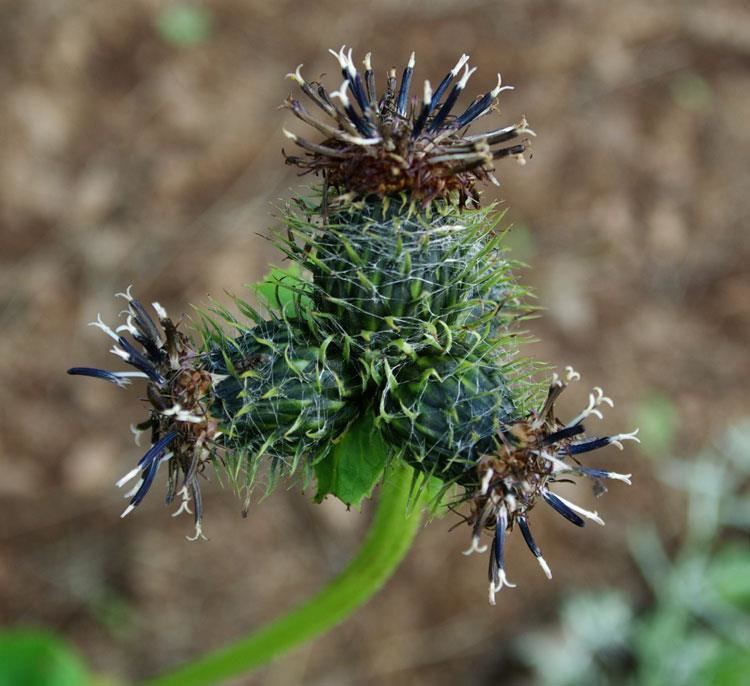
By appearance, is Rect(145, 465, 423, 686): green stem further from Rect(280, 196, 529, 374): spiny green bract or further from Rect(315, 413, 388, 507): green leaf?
Rect(280, 196, 529, 374): spiny green bract

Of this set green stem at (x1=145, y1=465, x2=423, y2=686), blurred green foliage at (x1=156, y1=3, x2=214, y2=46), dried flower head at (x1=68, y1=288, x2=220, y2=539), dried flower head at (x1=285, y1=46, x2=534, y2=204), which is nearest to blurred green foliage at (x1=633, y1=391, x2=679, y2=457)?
green stem at (x1=145, y1=465, x2=423, y2=686)

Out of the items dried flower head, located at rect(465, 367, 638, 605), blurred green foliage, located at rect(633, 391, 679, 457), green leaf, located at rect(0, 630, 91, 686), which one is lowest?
green leaf, located at rect(0, 630, 91, 686)

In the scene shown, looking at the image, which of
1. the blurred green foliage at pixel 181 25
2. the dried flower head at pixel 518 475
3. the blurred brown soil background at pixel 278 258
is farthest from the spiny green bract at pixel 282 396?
the blurred green foliage at pixel 181 25

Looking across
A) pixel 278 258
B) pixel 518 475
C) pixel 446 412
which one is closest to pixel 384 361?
pixel 446 412

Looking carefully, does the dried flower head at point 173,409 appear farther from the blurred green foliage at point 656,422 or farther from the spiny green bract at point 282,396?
the blurred green foliage at point 656,422

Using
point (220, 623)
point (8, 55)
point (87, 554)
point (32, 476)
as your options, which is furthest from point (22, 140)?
point (220, 623)

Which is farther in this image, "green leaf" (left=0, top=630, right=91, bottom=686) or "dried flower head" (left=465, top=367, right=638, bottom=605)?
"green leaf" (left=0, top=630, right=91, bottom=686)
